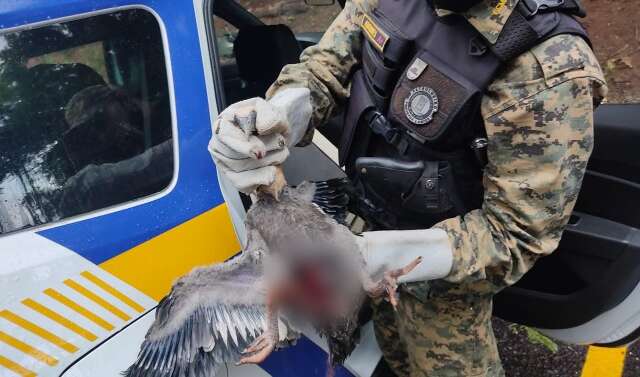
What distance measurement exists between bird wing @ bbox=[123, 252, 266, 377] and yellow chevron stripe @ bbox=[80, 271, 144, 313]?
97mm

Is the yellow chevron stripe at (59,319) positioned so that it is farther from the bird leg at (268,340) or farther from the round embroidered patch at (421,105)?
the round embroidered patch at (421,105)

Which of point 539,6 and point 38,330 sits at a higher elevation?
point 539,6

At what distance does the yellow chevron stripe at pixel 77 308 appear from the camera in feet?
4.39

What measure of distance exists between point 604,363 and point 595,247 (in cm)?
87

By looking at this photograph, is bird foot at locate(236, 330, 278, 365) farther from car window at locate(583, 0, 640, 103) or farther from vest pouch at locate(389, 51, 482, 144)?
car window at locate(583, 0, 640, 103)

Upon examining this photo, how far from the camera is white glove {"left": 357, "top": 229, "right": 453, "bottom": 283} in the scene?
1.46m

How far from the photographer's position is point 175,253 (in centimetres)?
147

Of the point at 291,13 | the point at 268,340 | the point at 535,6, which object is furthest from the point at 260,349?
the point at 291,13

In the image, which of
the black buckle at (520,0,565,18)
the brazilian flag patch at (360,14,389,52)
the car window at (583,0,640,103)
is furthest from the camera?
the car window at (583,0,640,103)

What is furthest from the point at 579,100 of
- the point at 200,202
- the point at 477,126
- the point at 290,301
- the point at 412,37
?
the point at 200,202

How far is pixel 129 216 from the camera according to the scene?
146cm

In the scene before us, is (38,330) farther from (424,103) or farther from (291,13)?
(291,13)

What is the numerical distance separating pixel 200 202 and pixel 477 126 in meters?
0.71

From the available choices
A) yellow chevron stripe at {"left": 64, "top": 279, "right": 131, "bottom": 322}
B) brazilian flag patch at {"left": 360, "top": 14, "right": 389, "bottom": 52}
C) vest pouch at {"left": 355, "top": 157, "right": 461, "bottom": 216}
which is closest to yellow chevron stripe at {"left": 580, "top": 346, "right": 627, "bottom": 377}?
vest pouch at {"left": 355, "top": 157, "right": 461, "bottom": 216}
